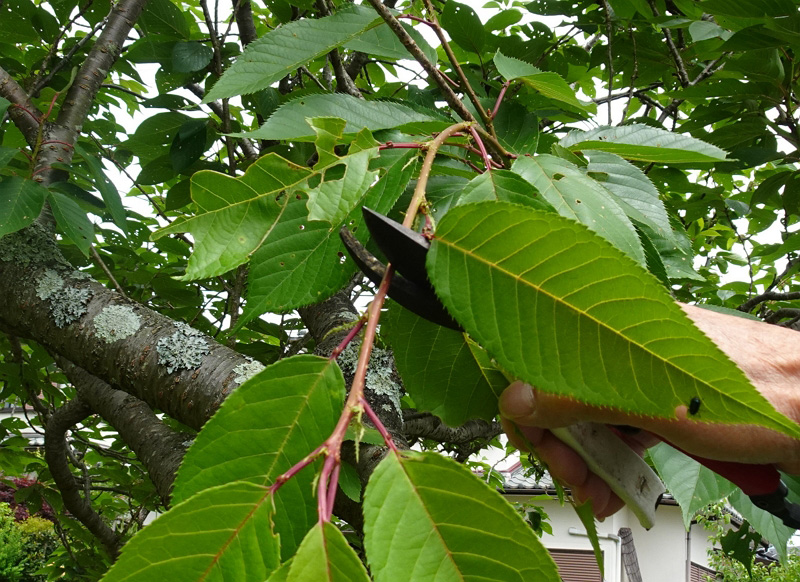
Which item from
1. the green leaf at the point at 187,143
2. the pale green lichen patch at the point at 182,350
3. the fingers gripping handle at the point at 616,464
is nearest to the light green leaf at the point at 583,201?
the fingers gripping handle at the point at 616,464

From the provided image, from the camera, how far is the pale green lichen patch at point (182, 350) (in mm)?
1471

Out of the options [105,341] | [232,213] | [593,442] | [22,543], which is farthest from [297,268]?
[22,543]

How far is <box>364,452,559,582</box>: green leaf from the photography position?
41cm

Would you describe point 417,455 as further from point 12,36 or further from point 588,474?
point 12,36

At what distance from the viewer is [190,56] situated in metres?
2.11

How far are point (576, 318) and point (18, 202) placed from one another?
5.03 feet

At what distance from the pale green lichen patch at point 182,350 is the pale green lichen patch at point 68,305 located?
0.26 metres

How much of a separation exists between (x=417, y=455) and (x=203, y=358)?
1134 mm

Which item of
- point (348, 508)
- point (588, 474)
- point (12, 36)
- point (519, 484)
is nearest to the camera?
point (588, 474)

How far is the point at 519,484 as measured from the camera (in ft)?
31.6

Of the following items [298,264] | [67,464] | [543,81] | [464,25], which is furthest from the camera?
[67,464]

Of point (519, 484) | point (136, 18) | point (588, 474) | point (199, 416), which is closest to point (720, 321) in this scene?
point (588, 474)

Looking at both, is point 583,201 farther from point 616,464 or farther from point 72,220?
point 72,220

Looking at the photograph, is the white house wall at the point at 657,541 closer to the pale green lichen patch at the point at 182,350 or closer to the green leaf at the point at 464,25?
the green leaf at the point at 464,25
